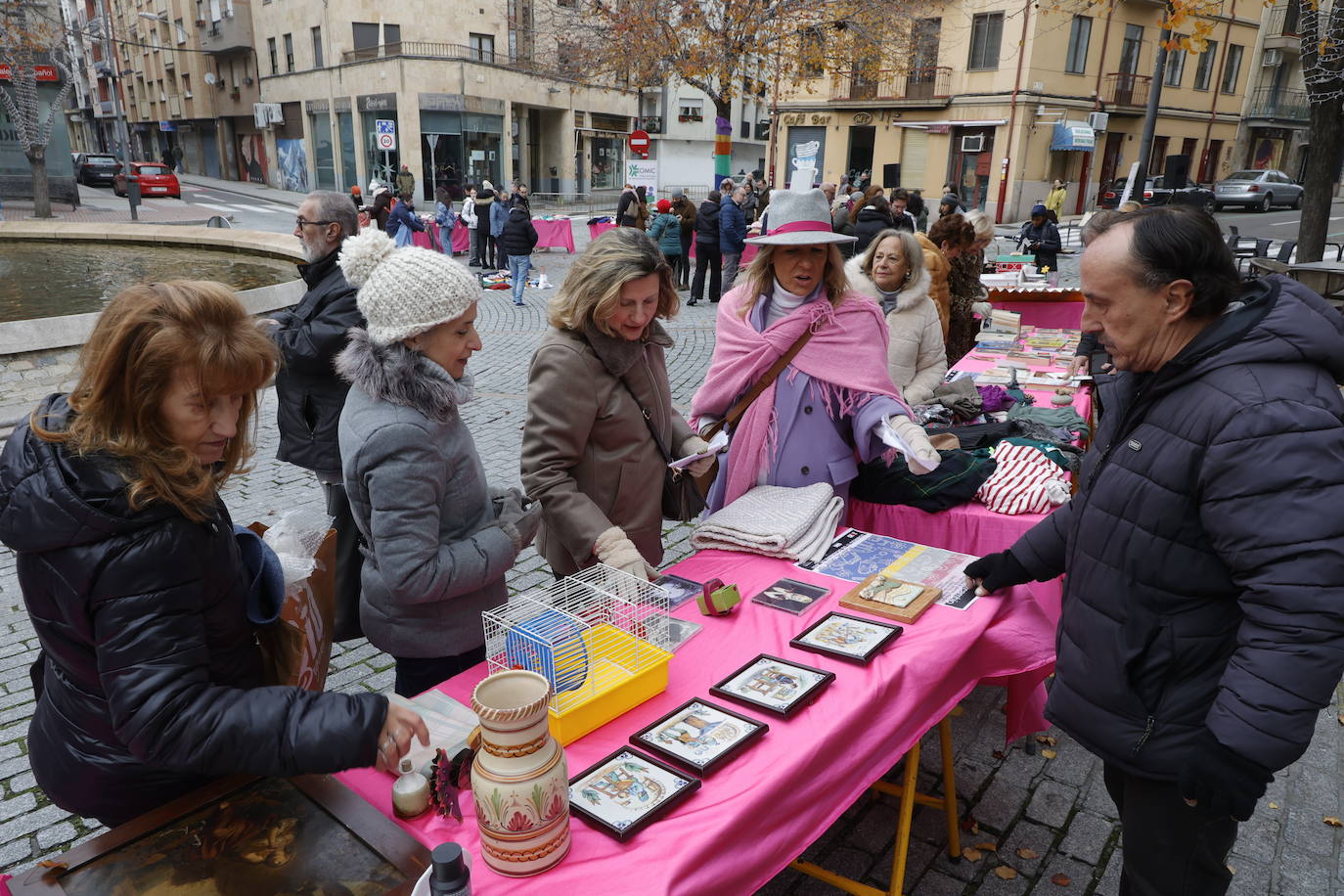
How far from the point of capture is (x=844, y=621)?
2.31m

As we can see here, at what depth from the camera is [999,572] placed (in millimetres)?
2436

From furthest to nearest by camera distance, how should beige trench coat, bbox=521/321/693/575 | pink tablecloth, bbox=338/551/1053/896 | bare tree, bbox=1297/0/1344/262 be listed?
bare tree, bbox=1297/0/1344/262 < beige trench coat, bbox=521/321/693/575 < pink tablecloth, bbox=338/551/1053/896

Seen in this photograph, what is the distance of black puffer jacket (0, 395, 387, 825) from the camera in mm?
1328

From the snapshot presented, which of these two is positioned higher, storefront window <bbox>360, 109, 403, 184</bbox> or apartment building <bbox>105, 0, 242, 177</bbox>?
apartment building <bbox>105, 0, 242, 177</bbox>

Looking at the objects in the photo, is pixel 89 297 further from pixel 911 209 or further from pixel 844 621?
pixel 911 209

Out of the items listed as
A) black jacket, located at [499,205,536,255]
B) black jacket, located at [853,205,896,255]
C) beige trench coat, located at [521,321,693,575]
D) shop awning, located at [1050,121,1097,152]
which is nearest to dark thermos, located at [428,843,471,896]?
beige trench coat, located at [521,321,693,575]

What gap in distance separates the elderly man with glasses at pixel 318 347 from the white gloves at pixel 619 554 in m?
1.68

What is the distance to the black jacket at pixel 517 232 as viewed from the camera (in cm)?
1268

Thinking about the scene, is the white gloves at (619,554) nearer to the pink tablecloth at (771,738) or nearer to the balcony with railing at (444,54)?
the pink tablecloth at (771,738)

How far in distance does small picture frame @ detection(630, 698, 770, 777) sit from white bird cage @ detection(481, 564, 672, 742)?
0.10m

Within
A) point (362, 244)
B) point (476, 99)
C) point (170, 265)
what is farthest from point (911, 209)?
point (476, 99)

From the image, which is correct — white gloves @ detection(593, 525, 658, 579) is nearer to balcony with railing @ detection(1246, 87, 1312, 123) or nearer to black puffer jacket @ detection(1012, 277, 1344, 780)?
black puffer jacket @ detection(1012, 277, 1344, 780)

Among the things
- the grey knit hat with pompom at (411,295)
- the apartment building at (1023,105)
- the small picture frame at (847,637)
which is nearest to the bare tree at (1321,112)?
the small picture frame at (847,637)

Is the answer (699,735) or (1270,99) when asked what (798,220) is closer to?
(699,735)
